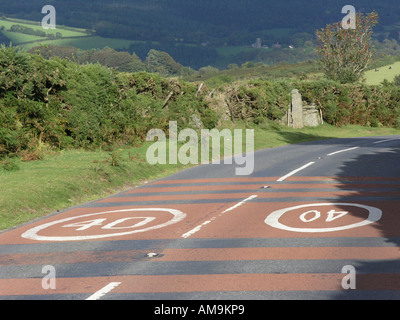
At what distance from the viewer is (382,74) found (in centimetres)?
10719

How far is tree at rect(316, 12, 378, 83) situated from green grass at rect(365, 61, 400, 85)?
117 feet

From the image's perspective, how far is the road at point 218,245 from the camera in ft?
24.9

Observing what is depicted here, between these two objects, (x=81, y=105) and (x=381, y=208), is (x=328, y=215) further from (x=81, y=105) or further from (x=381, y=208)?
(x=81, y=105)

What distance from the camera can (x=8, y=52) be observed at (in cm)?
2008

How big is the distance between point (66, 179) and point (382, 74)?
3910 inches

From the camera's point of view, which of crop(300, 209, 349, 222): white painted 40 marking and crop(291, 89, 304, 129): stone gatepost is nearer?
crop(300, 209, 349, 222): white painted 40 marking

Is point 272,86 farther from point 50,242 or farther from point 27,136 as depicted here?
point 50,242

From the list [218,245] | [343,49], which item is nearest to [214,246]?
[218,245]

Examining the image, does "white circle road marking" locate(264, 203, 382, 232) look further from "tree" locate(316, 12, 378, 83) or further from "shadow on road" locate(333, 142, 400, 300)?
"tree" locate(316, 12, 378, 83)

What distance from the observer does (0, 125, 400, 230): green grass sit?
550 inches

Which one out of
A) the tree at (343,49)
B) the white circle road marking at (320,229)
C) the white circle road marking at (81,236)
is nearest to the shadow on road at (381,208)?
the white circle road marking at (320,229)

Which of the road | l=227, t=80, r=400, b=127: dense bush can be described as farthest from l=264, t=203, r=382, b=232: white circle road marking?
l=227, t=80, r=400, b=127: dense bush

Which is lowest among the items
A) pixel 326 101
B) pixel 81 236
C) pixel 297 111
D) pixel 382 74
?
pixel 81 236
